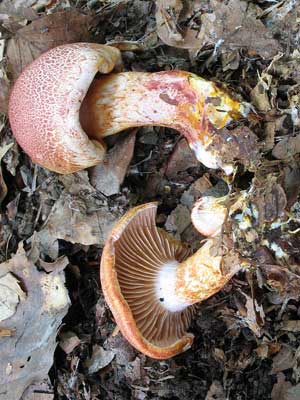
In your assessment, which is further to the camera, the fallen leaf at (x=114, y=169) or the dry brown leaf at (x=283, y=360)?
the fallen leaf at (x=114, y=169)

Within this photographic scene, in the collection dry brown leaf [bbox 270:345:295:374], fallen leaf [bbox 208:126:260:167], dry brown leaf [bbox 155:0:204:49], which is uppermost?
dry brown leaf [bbox 155:0:204:49]

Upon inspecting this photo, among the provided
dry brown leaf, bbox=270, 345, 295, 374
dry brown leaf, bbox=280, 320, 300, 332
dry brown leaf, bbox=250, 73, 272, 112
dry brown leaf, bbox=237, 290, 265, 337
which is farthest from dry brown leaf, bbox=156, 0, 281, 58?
dry brown leaf, bbox=270, 345, 295, 374

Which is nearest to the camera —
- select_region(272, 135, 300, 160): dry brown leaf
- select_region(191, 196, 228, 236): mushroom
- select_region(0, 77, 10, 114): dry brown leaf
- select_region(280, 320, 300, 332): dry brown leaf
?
select_region(191, 196, 228, 236): mushroom

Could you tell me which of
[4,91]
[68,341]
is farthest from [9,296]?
[4,91]

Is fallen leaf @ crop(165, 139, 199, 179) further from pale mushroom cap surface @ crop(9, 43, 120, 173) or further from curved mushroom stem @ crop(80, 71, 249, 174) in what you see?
pale mushroom cap surface @ crop(9, 43, 120, 173)

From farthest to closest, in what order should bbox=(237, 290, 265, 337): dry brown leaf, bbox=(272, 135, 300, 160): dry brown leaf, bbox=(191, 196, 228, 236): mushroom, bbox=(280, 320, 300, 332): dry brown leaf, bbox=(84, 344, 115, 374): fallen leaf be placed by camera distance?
bbox=(84, 344, 115, 374): fallen leaf, bbox=(280, 320, 300, 332): dry brown leaf, bbox=(237, 290, 265, 337): dry brown leaf, bbox=(272, 135, 300, 160): dry brown leaf, bbox=(191, 196, 228, 236): mushroom

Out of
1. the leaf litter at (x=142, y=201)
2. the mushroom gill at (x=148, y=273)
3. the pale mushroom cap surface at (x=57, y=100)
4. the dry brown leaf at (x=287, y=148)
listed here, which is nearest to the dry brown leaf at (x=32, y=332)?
the leaf litter at (x=142, y=201)

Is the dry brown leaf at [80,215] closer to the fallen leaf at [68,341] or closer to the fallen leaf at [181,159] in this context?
the fallen leaf at [181,159]
